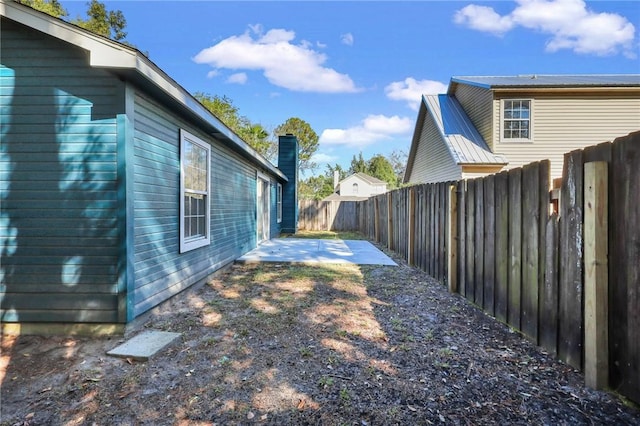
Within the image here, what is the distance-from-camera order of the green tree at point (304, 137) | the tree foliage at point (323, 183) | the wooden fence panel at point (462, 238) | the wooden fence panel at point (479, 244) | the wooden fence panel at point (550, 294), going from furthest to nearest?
the tree foliage at point (323, 183) < the green tree at point (304, 137) < the wooden fence panel at point (462, 238) < the wooden fence panel at point (479, 244) < the wooden fence panel at point (550, 294)

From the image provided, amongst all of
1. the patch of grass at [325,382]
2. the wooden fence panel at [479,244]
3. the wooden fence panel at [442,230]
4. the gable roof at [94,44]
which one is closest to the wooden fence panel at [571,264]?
the wooden fence panel at [479,244]

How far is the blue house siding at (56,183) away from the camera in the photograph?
328 centimetres

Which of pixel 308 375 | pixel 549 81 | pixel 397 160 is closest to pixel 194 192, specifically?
pixel 308 375

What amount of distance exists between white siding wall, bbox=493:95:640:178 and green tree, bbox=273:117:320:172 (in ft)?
88.0

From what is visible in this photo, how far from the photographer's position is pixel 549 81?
38.8 ft

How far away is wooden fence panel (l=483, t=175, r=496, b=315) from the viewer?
377 cm

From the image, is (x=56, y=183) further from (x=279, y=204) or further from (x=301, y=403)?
(x=279, y=204)

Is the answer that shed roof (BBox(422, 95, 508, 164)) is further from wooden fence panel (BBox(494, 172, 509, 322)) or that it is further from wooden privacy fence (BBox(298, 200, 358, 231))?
wooden fence panel (BBox(494, 172, 509, 322))

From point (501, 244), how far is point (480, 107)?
1011cm

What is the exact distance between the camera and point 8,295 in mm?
3295

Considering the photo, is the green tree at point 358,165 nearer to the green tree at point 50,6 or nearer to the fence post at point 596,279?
the green tree at point 50,6

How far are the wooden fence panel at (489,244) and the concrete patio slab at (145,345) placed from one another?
3.45 metres

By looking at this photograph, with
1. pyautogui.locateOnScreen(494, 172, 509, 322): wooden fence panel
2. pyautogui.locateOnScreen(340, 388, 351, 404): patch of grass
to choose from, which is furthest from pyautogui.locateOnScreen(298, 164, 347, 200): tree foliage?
pyautogui.locateOnScreen(340, 388, 351, 404): patch of grass

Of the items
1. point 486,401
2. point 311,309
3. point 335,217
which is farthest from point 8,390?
point 335,217
